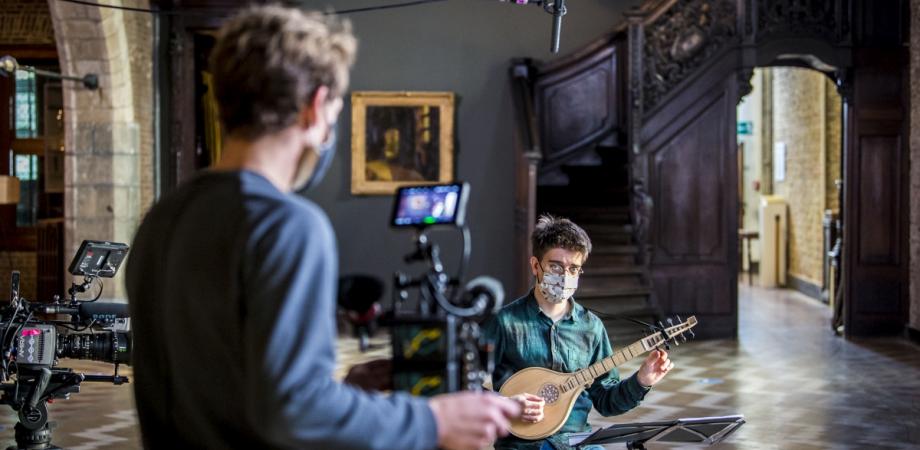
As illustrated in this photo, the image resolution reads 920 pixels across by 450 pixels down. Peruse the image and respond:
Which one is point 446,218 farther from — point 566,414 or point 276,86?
point 566,414

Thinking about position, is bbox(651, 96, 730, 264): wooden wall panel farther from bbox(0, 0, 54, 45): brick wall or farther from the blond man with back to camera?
the blond man with back to camera

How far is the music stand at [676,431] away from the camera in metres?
3.29

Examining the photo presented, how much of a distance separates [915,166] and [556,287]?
7057mm

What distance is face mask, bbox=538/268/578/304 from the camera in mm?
3715

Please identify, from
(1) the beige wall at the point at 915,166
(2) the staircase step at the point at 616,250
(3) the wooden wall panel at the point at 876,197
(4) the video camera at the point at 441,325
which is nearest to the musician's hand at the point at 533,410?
(4) the video camera at the point at 441,325

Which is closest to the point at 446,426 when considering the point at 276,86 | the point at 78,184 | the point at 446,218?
the point at 446,218

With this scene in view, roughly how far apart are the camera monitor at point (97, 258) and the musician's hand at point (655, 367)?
2288 mm

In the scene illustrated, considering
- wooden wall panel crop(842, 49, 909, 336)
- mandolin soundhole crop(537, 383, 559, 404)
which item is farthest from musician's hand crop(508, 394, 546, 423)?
wooden wall panel crop(842, 49, 909, 336)

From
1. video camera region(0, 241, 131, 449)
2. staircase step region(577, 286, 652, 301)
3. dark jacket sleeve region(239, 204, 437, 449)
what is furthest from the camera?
staircase step region(577, 286, 652, 301)

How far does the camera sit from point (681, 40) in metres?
10.5

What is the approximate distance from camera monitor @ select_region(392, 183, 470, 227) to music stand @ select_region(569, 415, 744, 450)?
1.62 meters

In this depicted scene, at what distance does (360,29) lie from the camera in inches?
434

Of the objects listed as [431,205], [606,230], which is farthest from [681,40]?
[431,205]

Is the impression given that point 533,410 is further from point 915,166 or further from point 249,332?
point 915,166
